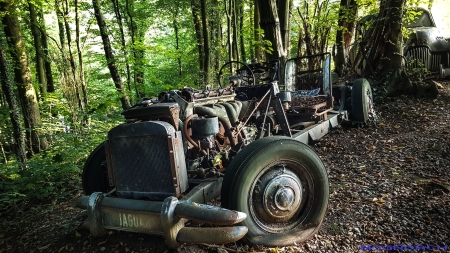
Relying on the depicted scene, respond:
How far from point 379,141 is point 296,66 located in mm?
2373

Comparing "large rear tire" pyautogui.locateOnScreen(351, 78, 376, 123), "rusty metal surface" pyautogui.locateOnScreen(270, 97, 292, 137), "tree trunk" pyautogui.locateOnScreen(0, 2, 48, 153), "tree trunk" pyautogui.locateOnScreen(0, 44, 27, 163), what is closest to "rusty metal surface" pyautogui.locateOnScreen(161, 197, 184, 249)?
"rusty metal surface" pyautogui.locateOnScreen(270, 97, 292, 137)

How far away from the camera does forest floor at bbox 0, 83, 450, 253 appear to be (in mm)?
2590

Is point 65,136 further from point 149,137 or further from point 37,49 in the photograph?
point 37,49

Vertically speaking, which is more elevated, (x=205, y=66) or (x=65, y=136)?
(x=205, y=66)

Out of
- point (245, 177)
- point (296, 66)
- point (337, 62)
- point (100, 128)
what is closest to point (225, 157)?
point (245, 177)

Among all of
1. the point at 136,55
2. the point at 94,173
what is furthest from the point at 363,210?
the point at 136,55

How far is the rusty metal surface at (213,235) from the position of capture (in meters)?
2.18

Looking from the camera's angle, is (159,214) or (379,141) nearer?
(159,214)

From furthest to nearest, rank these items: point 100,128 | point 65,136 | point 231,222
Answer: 1. point 100,128
2. point 65,136
3. point 231,222

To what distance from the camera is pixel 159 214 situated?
234 cm

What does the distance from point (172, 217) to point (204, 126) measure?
115 centimetres

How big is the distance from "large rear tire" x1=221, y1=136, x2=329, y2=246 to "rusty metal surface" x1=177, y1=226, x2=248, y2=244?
0.82 feet

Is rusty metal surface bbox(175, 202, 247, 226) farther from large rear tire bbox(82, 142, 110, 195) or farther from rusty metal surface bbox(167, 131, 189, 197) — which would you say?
large rear tire bbox(82, 142, 110, 195)

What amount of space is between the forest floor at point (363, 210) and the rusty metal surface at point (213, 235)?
12.3 inches
